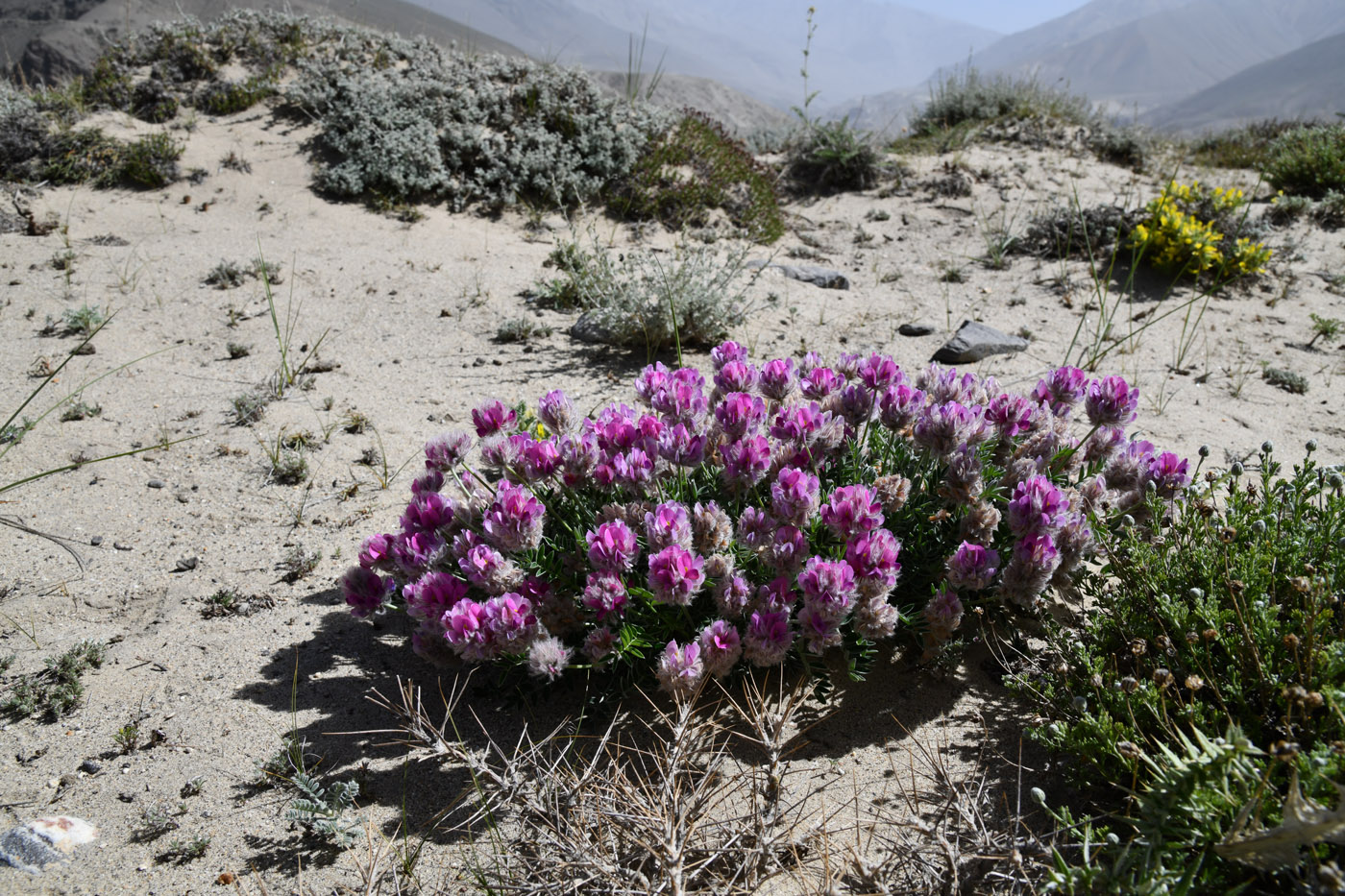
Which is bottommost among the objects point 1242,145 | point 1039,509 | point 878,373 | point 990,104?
point 1039,509

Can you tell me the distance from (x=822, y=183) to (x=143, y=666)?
8.62 m

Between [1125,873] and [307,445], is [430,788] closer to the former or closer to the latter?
[1125,873]

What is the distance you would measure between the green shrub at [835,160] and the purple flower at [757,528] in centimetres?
784

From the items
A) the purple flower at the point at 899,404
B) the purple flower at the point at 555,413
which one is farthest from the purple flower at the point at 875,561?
the purple flower at the point at 555,413

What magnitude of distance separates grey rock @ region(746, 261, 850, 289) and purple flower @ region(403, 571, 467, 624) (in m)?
5.00

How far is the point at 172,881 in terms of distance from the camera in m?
2.11

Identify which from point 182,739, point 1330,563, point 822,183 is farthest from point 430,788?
point 822,183

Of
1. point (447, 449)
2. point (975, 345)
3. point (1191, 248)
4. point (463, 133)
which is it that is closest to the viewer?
point (447, 449)

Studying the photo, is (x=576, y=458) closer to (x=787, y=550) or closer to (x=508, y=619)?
(x=508, y=619)

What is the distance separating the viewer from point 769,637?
221 centimetres

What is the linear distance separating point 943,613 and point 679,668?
84 centimetres

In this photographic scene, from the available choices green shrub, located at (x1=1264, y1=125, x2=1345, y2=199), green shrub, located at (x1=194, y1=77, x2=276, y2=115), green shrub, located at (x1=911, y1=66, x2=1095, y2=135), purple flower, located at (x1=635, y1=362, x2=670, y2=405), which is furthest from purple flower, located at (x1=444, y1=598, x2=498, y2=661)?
green shrub, located at (x1=911, y1=66, x2=1095, y2=135)

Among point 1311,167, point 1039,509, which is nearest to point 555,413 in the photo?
point 1039,509

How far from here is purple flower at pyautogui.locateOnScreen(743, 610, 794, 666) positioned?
7.24 feet
